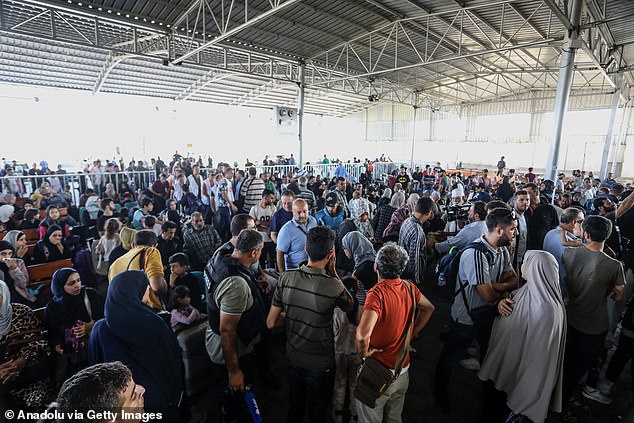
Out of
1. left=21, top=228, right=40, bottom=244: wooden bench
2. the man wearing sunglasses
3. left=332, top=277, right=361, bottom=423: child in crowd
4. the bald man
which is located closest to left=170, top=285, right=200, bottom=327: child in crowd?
the bald man

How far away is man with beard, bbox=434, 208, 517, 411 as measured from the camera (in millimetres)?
2295

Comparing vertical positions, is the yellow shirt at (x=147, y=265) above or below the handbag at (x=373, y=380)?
above

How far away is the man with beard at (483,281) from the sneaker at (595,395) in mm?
1164

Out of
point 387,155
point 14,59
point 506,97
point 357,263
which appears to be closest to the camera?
point 357,263

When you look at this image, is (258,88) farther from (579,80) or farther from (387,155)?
(579,80)

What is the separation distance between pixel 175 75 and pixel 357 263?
17.0m

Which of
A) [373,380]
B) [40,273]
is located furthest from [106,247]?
[373,380]

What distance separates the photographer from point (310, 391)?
206 cm

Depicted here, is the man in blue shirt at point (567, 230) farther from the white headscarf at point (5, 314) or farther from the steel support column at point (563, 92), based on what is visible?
the steel support column at point (563, 92)

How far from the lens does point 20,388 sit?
2.19 m

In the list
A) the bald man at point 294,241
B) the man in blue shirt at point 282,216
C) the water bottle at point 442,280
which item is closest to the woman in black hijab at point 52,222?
the man in blue shirt at point 282,216

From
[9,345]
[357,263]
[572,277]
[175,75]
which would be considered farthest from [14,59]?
[572,277]

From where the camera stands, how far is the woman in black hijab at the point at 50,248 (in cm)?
402

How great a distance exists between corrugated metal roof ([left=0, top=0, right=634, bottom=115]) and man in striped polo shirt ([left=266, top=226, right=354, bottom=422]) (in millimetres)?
5784
